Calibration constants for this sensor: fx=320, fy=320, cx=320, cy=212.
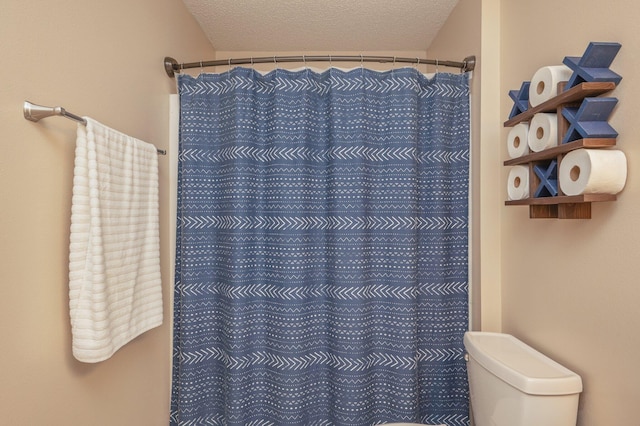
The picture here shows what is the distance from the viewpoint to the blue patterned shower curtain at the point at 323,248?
1.51 meters

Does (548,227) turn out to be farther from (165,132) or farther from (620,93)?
(165,132)

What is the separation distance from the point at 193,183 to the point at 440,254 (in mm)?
1257

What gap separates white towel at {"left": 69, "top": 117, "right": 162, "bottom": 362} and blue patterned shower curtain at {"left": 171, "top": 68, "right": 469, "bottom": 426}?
32 centimetres

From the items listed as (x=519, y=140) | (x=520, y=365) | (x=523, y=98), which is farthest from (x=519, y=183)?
(x=520, y=365)

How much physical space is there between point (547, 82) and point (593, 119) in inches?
7.3

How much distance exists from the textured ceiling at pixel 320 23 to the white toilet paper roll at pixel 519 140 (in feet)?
3.25

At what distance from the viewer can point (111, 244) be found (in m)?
1.01

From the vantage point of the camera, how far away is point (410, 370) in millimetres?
1492

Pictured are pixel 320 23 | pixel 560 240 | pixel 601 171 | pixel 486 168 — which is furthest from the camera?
pixel 320 23

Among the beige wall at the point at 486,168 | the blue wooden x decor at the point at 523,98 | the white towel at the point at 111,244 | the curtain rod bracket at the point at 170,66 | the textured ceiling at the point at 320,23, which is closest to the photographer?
the white towel at the point at 111,244

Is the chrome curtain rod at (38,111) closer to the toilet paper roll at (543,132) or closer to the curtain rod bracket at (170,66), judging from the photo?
the curtain rod bracket at (170,66)

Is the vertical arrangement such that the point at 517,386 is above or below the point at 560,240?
below

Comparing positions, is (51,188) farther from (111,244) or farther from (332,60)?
(332,60)

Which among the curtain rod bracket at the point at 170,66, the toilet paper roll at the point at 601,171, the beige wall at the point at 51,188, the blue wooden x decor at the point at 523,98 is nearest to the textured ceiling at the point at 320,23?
the curtain rod bracket at the point at 170,66
